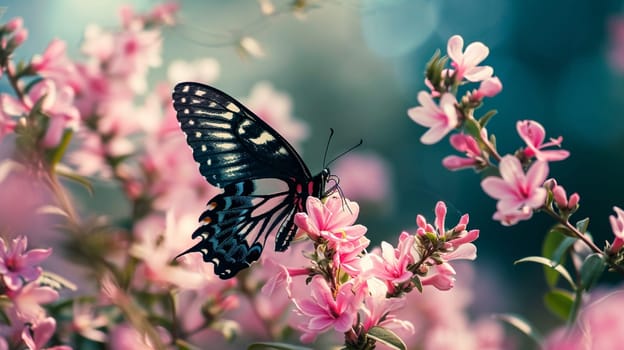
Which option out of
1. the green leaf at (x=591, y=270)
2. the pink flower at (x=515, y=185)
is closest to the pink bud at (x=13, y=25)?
the pink flower at (x=515, y=185)

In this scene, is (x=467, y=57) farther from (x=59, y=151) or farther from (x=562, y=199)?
(x=59, y=151)

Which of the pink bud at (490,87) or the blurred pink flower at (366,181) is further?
the blurred pink flower at (366,181)

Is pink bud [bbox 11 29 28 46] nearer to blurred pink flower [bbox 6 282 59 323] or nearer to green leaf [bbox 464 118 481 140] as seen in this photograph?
blurred pink flower [bbox 6 282 59 323]

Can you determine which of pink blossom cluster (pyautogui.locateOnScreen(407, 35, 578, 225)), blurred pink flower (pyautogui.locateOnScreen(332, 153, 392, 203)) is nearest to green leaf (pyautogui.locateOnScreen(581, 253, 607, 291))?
pink blossom cluster (pyautogui.locateOnScreen(407, 35, 578, 225))

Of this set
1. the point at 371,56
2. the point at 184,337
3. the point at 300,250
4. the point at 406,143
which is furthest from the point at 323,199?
the point at 371,56

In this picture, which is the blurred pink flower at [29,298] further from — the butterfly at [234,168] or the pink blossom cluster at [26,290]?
the butterfly at [234,168]

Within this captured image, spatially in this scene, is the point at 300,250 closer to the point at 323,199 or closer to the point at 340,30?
the point at 323,199
